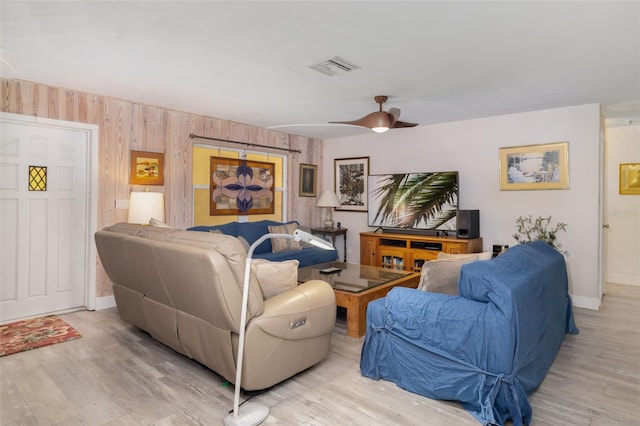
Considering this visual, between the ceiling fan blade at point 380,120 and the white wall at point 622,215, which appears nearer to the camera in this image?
the ceiling fan blade at point 380,120

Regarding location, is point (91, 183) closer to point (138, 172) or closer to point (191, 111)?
point (138, 172)

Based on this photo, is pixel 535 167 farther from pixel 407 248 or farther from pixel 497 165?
pixel 407 248

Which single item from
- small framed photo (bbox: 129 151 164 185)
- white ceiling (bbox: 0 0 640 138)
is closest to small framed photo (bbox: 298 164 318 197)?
white ceiling (bbox: 0 0 640 138)

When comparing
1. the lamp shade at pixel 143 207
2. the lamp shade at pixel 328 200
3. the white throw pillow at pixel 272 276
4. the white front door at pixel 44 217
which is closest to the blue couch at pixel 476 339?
the white throw pillow at pixel 272 276

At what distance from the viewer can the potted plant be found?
448cm

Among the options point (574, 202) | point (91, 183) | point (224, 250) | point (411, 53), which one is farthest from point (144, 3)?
point (574, 202)

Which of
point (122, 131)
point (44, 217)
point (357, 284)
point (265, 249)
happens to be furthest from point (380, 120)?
point (44, 217)

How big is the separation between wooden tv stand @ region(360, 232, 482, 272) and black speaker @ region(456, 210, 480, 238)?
82 millimetres

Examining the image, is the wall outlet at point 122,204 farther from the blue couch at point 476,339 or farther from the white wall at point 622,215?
the white wall at point 622,215

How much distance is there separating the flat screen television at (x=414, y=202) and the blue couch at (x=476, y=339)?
259cm

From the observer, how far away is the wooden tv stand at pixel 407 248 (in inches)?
192

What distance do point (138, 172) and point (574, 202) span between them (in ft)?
Answer: 17.0

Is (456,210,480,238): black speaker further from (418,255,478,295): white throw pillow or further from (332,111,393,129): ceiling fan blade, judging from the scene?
(418,255,478,295): white throw pillow

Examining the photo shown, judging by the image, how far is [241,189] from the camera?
18.4 ft
